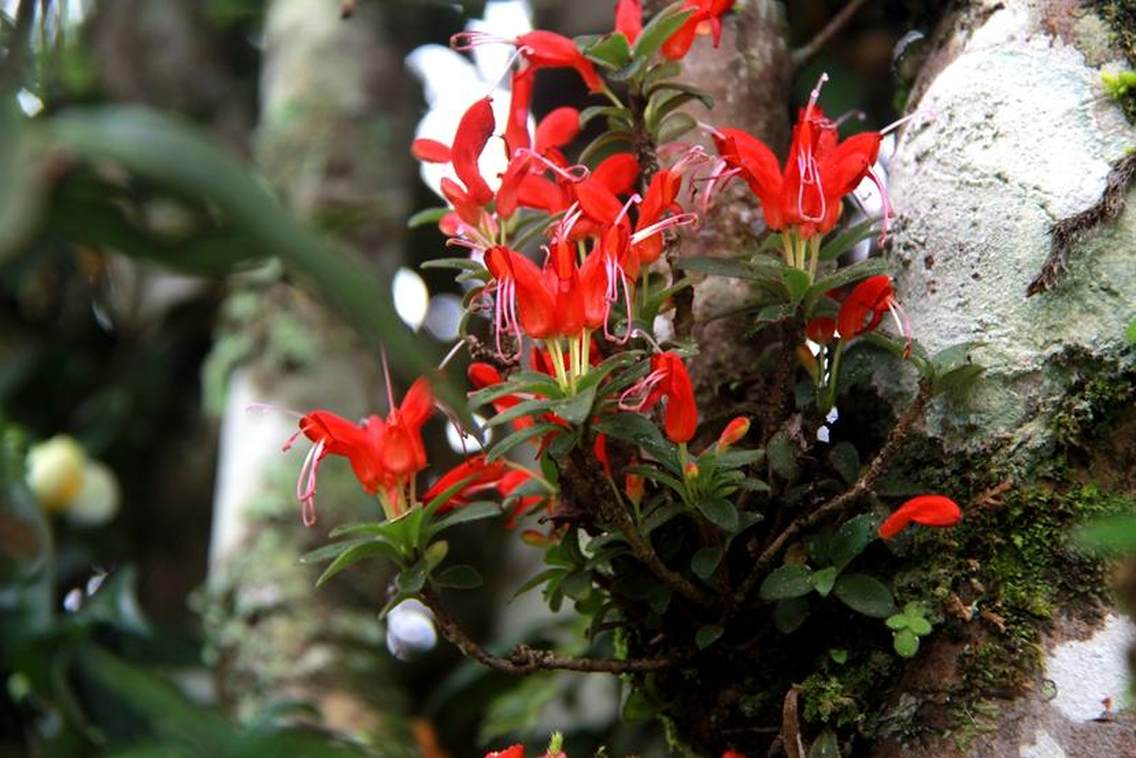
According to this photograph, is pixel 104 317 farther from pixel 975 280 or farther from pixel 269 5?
pixel 975 280

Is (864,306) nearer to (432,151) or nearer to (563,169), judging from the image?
(563,169)

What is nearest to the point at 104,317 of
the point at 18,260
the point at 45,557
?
the point at 18,260

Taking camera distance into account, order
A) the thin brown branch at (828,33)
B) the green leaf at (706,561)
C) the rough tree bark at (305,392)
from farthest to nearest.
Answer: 1. the rough tree bark at (305,392)
2. the thin brown branch at (828,33)
3. the green leaf at (706,561)

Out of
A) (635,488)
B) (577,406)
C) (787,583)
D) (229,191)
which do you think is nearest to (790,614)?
(787,583)

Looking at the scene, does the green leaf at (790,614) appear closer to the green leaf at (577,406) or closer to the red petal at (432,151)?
the green leaf at (577,406)

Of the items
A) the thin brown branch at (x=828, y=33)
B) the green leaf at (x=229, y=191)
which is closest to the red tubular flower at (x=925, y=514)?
the green leaf at (x=229, y=191)

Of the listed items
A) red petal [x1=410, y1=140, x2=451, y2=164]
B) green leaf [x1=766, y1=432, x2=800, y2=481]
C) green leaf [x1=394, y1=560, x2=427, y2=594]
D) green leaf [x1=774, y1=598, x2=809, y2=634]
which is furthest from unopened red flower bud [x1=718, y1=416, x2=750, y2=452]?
red petal [x1=410, y1=140, x2=451, y2=164]
